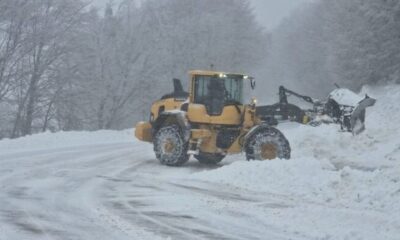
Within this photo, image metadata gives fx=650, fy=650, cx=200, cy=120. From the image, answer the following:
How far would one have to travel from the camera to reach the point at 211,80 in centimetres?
1681

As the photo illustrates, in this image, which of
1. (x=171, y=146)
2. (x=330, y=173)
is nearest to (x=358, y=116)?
(x=171, y=146)

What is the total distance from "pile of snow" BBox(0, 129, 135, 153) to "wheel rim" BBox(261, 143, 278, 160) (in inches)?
294

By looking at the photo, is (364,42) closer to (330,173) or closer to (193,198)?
(330,173)

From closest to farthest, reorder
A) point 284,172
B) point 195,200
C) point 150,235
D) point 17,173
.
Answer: point 150,235, point 195,200, point 284,172, point 17,173

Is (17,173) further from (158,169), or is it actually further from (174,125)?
(174,125)

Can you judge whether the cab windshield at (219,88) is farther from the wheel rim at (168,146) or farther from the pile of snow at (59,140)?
the pile of snow at (59,140)

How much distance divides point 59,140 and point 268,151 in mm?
9356

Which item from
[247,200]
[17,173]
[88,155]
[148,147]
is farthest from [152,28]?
[247,200]

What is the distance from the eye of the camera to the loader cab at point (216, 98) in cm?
1647

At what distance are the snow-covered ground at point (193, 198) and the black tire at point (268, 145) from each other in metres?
1.57

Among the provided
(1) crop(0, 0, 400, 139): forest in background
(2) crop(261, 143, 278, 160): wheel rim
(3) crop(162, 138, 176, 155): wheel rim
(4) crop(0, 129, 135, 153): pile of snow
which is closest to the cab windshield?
(3) crop(162, 138, 176, 155): wheel rim

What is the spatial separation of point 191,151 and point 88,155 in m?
3.57

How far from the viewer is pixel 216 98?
16.6 m

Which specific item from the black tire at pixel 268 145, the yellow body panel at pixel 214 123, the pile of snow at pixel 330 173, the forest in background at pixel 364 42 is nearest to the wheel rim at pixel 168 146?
the yellow body panel at pixel 214 123
